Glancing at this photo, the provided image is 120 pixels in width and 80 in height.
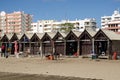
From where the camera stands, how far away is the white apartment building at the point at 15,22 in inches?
7234

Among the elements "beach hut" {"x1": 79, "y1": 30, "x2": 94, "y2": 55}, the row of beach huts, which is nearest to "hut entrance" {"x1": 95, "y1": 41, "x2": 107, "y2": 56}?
the row of beach huts

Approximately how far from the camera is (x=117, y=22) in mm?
123062

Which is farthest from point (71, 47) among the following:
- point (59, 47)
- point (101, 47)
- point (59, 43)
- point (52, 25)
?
point (52, 25)

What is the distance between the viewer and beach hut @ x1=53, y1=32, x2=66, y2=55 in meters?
54.5

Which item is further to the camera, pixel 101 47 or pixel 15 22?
pixel 15 22

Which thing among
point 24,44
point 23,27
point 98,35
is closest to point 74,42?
point 98,35

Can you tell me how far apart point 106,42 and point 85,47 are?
138 inches

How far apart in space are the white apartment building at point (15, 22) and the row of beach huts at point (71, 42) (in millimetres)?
121229

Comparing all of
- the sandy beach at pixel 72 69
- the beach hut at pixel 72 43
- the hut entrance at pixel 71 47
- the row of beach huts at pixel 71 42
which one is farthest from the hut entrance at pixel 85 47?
the sandy beach at pixel 72 69

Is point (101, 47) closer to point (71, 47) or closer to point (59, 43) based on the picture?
point (71, 47)

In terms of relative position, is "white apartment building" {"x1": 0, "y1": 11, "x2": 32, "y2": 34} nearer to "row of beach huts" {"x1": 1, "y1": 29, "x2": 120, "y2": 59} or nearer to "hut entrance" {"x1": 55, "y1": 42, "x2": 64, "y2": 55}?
"row of beach huts" {"x1": 1, "y1": 29, "x2": 120, "y2": 59}

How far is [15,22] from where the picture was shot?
188 m

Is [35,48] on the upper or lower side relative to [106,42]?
lower

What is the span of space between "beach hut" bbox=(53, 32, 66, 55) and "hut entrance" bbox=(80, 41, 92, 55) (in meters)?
3.59
